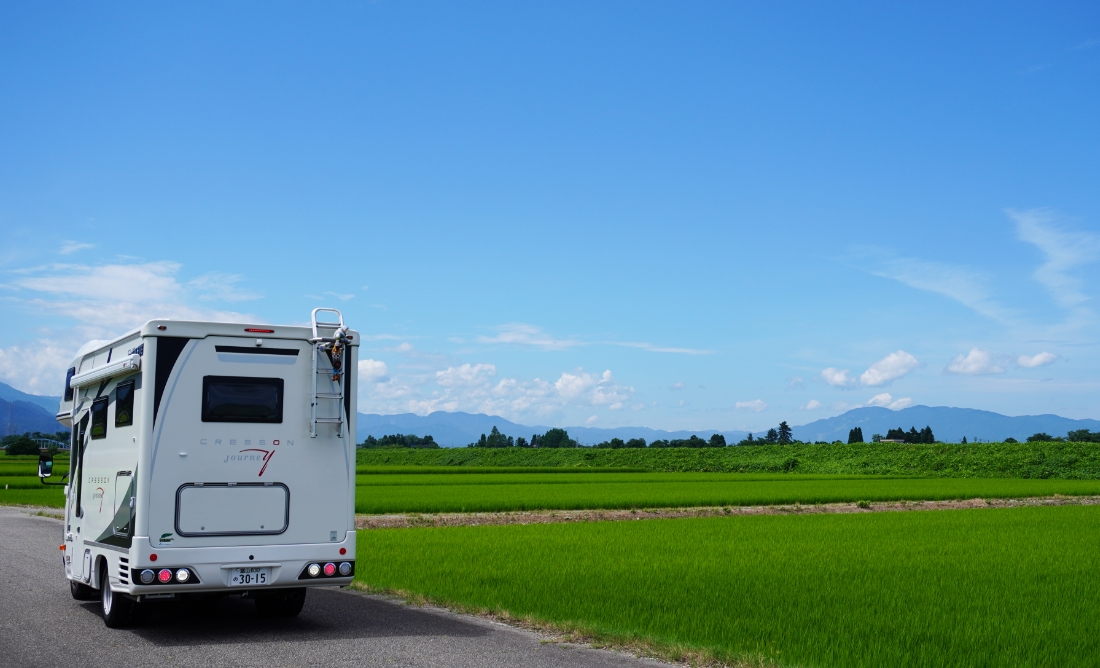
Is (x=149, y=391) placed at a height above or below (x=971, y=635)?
above

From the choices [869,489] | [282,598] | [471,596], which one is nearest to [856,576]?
[471,596]

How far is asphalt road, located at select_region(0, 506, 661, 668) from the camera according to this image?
942cm

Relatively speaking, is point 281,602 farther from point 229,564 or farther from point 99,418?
point 99,418

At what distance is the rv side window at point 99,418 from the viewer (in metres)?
12.3

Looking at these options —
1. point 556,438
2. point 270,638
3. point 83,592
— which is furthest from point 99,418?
point 556,438

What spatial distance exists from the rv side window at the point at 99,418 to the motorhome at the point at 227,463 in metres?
0.56

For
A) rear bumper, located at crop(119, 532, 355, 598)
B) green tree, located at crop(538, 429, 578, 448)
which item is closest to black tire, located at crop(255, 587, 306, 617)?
rear bumper, located at crop(119, 532, 355, 598)

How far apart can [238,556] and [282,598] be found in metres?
1.86

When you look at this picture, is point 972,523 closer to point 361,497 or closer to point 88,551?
point 361,497

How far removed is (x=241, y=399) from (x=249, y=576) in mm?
2030

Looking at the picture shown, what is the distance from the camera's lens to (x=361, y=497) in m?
35.5

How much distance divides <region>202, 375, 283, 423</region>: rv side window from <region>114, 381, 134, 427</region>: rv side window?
1042 mm

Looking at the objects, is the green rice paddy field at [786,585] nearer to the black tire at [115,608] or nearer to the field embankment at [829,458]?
the black tire at [115,608]

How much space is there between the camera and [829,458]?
79.2 m
